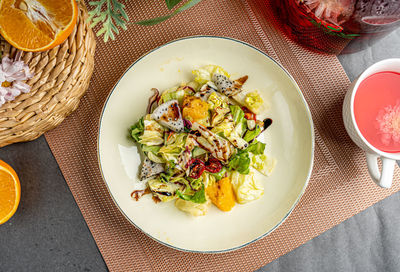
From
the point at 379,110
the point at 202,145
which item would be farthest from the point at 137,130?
the point at 379,110

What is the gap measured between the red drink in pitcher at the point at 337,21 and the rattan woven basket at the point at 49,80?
556mm

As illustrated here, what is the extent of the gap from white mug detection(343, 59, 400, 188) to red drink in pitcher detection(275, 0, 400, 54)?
86 millimetres

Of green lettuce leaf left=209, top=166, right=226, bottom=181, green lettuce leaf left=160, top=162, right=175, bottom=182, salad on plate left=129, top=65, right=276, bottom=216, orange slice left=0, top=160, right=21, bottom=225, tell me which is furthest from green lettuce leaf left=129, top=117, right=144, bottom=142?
orange slice left=0, top=160, right=21, bottom=225

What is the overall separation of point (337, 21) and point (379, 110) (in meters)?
0.27

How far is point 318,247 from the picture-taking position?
1118mm

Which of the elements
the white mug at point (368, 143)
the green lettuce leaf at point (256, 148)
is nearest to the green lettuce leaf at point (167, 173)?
the green lettuce leaf at point (256, 148)

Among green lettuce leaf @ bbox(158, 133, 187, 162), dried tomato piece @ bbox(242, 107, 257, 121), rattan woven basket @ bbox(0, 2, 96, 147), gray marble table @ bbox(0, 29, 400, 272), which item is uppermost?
rattan woven basket @ bbox(0, 2, 96, 147)

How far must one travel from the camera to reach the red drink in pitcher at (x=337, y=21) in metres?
0.84

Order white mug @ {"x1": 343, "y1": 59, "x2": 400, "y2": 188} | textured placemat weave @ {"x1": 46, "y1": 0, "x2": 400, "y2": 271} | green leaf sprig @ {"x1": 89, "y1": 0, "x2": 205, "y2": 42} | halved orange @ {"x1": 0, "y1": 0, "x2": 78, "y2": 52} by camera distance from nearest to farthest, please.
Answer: green leaf sprig @ {"x1": 89, "y1": 0, "x2": 205, "y2": 42}, halved orange @ {"x1": 0, "y1": 0, "x2": 78, "y2": 52}, white mug @ {"x1": 343, "y1": 59, "x2": 400, "y2": 188}, textured placemat weave @ {"x1": 46, "y1": 0, "x2": 400, "y2": 271}

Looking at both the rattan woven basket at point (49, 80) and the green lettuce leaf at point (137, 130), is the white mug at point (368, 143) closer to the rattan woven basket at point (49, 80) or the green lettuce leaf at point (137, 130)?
the green lettuce leaf at point (137, 130)

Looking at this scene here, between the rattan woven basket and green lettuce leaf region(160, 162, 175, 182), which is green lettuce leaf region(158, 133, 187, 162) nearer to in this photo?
green lettuce leaf region(160, 162, 175, 182)

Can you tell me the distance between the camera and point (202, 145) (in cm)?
96

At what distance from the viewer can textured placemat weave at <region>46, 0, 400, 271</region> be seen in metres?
1.04

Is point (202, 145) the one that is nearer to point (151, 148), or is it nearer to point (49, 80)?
point (151, 148)
